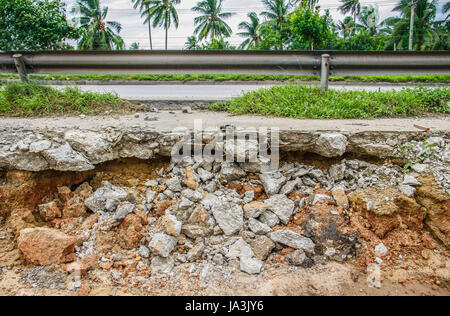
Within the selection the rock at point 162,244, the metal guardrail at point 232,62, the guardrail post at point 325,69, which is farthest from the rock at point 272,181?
the metal guardrail at point 232,62

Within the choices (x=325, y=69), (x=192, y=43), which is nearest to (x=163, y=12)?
(x=192, y=43)

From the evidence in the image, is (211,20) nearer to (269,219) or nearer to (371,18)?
(371,18)

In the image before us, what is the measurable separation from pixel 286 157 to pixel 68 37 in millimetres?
17678

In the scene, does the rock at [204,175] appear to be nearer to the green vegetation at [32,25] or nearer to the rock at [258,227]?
the rock at [258,227]

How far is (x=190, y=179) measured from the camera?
274 cm

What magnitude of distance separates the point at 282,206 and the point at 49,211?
2.15 m

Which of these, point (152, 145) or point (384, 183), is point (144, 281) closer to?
point (152, 145)

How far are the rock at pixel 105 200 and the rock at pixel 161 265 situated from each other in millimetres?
687

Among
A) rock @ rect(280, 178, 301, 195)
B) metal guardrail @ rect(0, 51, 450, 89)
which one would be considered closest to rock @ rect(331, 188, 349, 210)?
rock @ rect(280, 178, 301, 195)

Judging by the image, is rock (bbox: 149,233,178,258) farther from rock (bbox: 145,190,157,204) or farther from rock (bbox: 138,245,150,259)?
rock (bbox: 145,190,157,204)

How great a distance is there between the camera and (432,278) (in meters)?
2.12

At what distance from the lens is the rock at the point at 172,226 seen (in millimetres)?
2371

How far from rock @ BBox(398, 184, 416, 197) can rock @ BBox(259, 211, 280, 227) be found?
116 cm

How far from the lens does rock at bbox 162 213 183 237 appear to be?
2.37m
